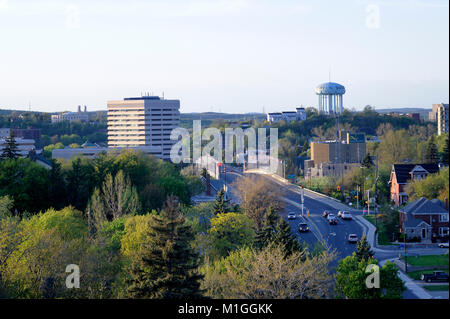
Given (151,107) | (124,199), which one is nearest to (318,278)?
(124,199)

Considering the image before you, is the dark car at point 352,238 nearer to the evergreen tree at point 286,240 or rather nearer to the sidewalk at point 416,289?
the sidewalk at point 416,289

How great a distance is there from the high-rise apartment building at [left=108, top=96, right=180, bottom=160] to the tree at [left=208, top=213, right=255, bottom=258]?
46250 mm

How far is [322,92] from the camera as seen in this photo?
79500 mm

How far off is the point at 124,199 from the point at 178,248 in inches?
402

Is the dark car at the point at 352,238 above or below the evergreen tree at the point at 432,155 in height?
below

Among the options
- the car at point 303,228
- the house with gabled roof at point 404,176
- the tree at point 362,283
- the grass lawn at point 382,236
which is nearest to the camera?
the tree at point 362,283

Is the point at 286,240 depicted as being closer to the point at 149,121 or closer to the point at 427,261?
the point at 427,261

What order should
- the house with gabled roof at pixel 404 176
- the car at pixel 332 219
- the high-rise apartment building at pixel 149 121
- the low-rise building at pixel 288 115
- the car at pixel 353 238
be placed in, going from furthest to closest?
the low-rise building at pixel 288 115 < the high-rise apartment building at pixel 149 121 < the car at pixel 332 219 < the car at pixel 353 238 < the house with gabled roof at pixel 404 176

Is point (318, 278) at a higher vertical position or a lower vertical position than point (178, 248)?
lower

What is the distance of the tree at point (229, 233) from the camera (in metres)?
13.9

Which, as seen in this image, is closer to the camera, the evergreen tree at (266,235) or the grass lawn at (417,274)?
the grass lawn at (417,274)

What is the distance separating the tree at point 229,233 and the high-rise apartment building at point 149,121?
4625 centimetres

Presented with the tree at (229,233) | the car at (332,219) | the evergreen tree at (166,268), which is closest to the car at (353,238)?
the car at (332,219)
